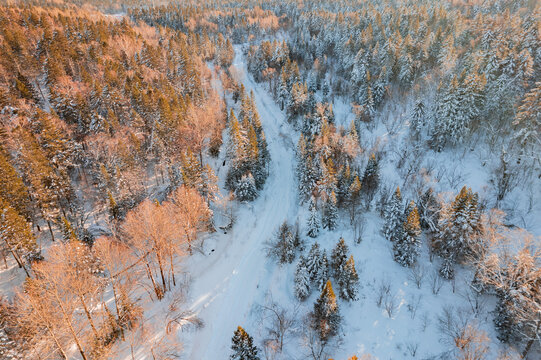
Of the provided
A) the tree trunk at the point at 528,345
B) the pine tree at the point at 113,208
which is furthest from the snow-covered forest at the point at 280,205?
the pine tree at the point at 113,208

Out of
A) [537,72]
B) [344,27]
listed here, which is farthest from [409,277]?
[344,27]

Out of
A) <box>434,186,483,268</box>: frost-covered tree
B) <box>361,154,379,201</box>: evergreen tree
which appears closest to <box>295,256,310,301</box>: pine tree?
<box>434,186,483,268</box>: frost-covered tree

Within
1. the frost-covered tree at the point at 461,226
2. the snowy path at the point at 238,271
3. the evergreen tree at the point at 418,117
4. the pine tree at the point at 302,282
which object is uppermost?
the evergreen tree at the point at 418,117

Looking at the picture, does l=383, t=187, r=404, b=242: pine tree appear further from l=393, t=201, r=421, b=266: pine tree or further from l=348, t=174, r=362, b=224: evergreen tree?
l=348, t=174, r=362, b=224: evergreen tree

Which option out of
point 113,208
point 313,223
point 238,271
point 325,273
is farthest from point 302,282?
point 113,208

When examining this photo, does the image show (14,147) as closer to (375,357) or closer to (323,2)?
(375,357)

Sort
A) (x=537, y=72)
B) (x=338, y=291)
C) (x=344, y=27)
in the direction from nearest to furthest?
(x=338, y=291), (x=537, y=72), (x=344, y=27)

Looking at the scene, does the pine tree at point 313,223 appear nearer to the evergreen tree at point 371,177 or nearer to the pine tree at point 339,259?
the pine tree at point 339,259
